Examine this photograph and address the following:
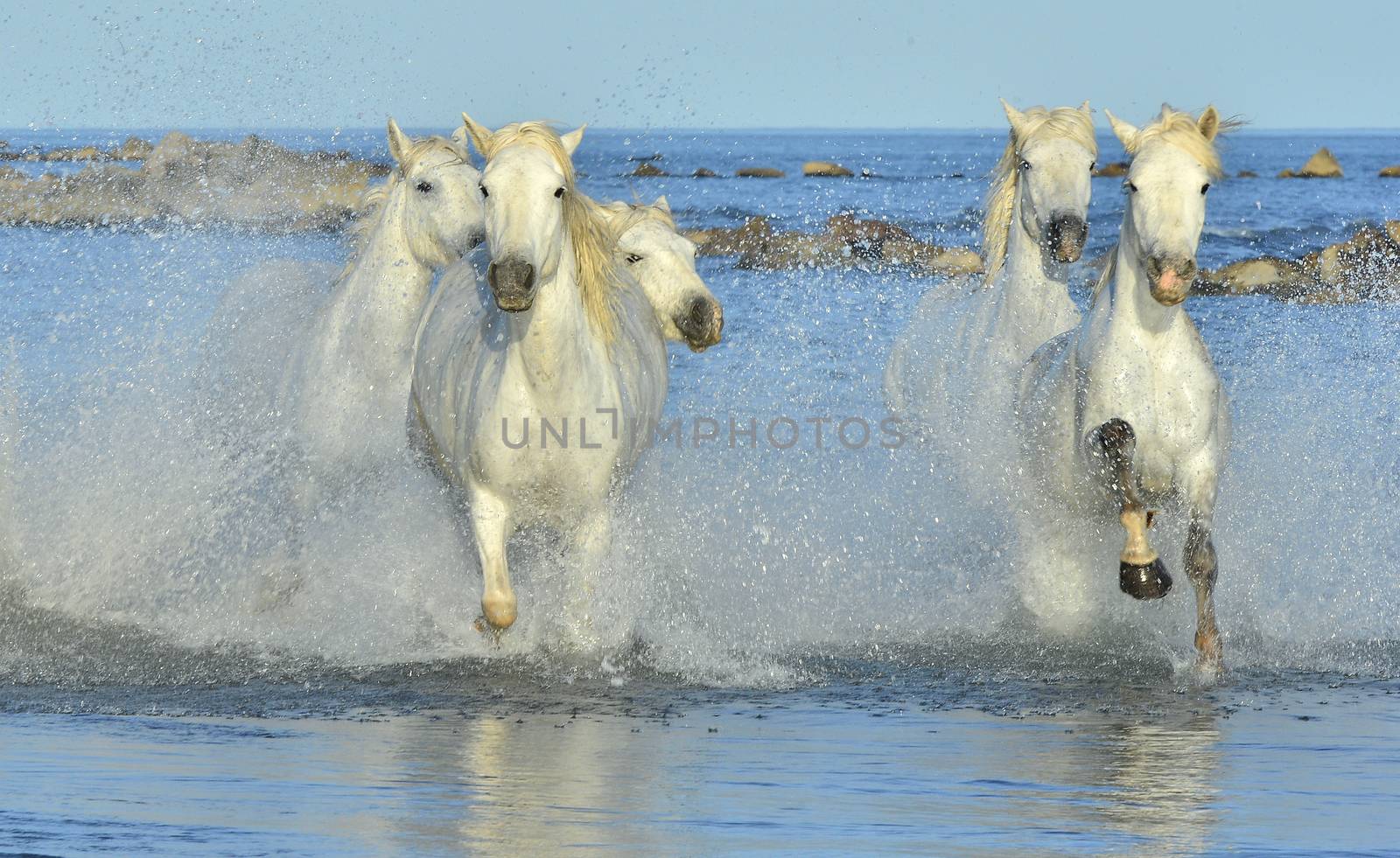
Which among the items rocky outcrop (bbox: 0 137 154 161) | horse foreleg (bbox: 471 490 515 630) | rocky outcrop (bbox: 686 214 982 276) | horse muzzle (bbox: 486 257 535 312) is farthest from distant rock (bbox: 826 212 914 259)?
horse muzzle (bbox: 486 257 535 312)

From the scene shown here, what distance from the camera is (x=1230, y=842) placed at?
4.21 meters

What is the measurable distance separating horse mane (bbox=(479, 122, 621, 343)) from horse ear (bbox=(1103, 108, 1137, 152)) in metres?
1.87

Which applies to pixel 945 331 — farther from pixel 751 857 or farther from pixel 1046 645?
pixel 751 857

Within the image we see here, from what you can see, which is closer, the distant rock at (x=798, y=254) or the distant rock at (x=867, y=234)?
the distant rock at (x=798, y=254)

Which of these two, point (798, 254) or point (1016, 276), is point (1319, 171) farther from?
point (1016, 276)

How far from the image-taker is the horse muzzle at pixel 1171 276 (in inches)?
235

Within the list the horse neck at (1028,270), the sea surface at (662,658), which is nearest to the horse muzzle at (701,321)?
the sea surface at (662,658)

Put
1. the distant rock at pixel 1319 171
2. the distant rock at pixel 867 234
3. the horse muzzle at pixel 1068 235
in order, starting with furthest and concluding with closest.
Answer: the distant rock at pixel 1319 171 < the distant rock at pixel 867 234 < the horse muzzle at pixel 1068 235

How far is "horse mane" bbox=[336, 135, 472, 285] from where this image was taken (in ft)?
25.9

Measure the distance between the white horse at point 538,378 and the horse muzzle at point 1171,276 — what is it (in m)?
1.83

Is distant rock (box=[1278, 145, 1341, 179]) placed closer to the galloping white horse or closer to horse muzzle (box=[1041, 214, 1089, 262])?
horse muzzle (box=[1041, 214, 1089, 262])

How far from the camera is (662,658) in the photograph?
262 inches

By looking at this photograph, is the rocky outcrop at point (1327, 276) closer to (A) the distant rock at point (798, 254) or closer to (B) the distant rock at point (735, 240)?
(A) the distant rock at point (798, 254)

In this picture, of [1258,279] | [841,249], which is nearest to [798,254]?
[841,249]
